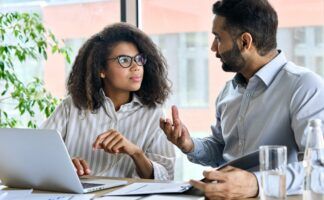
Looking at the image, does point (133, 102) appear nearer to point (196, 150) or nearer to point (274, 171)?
point (196, 150)

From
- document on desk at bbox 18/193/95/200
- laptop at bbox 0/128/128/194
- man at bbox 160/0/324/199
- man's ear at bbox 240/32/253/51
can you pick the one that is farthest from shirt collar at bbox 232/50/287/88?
document on desk at bbox 18/193/95/200

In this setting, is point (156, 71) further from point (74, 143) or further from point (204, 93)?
point (204, 93)

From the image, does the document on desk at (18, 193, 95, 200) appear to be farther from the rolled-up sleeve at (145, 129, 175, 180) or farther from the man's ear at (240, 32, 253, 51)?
the man's ear at (240, 32, 253, 51)

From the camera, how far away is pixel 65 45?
3461 millimetres

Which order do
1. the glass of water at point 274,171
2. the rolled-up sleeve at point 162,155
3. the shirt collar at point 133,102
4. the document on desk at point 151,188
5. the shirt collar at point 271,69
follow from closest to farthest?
the glass of water at point 274,171 < the document on desk at point 151,188 < the shirt collar at point 271,69 < the rolled-up sleeve at point 162,155 < the shirt collar at point 133,102

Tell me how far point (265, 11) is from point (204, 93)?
3.77 feet

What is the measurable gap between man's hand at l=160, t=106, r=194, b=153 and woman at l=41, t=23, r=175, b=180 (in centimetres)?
13

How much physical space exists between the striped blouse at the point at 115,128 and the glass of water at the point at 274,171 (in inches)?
32.8

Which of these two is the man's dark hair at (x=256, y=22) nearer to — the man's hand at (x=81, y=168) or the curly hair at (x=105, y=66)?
the curly hair at (x=105, y=66)

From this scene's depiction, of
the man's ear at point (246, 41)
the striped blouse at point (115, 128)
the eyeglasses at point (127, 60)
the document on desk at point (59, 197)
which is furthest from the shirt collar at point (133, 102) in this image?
the document on desk at point (59, 197)

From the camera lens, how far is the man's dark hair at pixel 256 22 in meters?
1.99

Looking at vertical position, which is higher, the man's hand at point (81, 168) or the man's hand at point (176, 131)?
the man's hand at point (176, 131)

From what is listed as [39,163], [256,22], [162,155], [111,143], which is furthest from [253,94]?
[39,163]

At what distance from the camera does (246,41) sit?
200 centimetres
